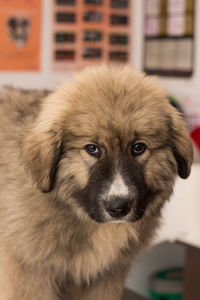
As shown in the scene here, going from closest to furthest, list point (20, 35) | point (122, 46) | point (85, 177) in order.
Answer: point (85, 177) → point (20, 35) → point (122, 46)

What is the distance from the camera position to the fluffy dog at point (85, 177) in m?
1.10

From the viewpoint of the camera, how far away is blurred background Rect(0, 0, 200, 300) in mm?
2580

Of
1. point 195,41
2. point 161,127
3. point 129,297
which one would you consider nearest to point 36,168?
point 161,127

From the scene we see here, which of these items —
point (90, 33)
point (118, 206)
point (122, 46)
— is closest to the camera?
point (118, 206)

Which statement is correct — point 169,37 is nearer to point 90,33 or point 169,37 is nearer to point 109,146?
point 90,33

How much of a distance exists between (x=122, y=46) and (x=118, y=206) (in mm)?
2132

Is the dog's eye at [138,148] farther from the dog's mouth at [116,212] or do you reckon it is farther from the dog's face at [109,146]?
the dog's mouth at [116,212]

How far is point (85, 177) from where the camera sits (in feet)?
3.82

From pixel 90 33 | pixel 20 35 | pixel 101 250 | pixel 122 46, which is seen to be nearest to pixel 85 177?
pixel 101 250

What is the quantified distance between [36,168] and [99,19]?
1913 millimetres

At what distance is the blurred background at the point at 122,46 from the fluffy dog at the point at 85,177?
1277mm

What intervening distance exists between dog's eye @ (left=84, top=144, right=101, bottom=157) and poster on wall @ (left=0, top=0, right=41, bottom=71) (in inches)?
59.8

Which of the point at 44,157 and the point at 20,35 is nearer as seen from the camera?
the point at 44,157

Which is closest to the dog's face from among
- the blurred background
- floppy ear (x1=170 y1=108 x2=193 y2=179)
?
floppy ear (x1=170 y1=108 x2=193 y2=179)
